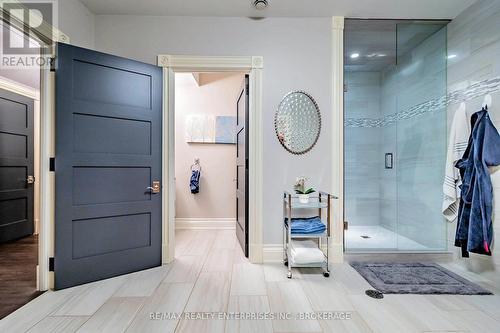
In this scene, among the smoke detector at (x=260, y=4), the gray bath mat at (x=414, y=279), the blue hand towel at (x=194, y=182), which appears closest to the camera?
the gray bath mat at (x=414, y=279)

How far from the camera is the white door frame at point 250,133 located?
279cm

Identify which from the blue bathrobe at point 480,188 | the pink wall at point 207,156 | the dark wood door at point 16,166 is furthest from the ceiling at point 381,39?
the dark wood door at point 16,166

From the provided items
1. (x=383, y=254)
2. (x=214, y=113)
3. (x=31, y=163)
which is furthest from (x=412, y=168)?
(x=31, y=163)

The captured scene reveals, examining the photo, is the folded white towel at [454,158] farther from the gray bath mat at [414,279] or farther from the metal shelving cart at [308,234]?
the metal shelving cart at [308,234]

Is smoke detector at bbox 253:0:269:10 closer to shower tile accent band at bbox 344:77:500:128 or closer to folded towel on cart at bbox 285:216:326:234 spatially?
shower tile accent band at bbox 344:77:500:128

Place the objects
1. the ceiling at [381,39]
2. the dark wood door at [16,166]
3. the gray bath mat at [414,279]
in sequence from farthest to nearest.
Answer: the dark wood door at [16,166] → the ceiling at [381,39] → the gray bath mat at [414,279]

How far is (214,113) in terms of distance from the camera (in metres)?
4.40

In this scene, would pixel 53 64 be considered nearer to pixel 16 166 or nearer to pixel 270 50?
pixel 270 50

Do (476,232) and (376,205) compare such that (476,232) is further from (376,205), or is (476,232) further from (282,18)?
(282,18)

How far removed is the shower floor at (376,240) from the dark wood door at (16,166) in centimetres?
474

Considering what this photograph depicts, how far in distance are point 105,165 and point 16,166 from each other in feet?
8.24

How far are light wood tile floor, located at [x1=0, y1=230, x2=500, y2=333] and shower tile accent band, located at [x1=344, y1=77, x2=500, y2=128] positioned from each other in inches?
73.5

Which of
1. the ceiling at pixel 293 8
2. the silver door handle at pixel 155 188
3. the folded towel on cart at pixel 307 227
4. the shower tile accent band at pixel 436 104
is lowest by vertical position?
the folded towel on cart at pixel 307 227

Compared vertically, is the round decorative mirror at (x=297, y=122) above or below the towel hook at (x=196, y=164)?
above
